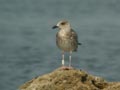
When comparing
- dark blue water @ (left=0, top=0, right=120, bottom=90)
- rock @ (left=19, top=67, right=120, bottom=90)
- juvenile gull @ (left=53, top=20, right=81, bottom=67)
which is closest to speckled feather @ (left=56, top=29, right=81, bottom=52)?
juvenile gull @ (left=53, top=20, right=81, bottom=67)

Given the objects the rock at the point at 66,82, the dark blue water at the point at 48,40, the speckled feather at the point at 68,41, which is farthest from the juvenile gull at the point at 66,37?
the dark blue water at the point at 48,40

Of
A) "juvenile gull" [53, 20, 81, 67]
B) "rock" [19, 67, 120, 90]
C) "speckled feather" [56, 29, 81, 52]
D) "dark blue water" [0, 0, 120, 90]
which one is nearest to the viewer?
"rock" [19, 67, 120, 90]

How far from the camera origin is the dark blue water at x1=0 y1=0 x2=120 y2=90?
7838cm

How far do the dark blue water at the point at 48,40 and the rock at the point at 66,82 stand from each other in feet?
149

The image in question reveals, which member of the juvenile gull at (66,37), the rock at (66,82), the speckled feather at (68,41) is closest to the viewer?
the rock at (66,82)

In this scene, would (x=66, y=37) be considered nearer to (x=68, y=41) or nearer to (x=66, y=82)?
(x=68, y=41)

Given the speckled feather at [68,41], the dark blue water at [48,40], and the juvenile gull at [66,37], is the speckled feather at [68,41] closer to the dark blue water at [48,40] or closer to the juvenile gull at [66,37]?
the juvenile gull at [66,37]

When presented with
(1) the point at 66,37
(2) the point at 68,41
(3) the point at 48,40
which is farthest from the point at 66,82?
(3) the point at 48,40

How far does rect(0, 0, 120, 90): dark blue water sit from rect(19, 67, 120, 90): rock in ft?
149

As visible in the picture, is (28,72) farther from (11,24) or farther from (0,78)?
(11,24)

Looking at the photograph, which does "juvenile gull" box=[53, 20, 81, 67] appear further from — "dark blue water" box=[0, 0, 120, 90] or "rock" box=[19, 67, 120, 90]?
"dark blue water" box=[0, 0, 120, 90]

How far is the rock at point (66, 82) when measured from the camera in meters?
21.9

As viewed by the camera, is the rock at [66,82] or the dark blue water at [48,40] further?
the dark blue water at [48,40]

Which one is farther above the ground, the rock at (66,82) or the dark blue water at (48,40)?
the dark blue water at (48,40)
